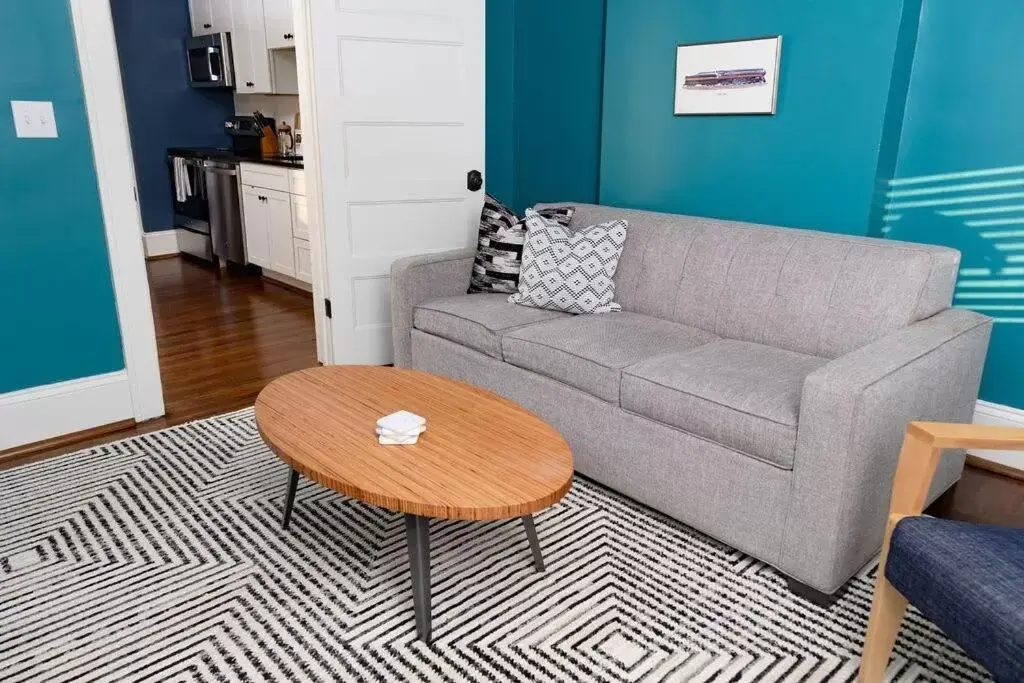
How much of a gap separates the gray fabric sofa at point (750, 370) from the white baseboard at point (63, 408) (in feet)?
3.94

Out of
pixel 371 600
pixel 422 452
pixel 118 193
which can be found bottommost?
pixel 371 600

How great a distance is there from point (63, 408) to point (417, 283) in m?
1.43

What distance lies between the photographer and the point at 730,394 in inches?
78.4

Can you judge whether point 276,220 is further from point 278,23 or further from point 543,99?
point 543,99

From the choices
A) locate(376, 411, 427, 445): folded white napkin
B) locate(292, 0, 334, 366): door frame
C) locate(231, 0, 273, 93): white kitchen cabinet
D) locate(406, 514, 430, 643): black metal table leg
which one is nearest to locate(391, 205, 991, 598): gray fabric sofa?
locate(292, 0, 334, 366): door frame

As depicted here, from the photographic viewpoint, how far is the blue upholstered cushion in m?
1.19

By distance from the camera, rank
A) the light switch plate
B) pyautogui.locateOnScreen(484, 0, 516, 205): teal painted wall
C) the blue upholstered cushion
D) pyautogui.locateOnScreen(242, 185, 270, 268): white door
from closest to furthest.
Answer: the blue upholstered cushion < the light switch plate < pyautogui.locateOnScreen(484, 0, 516, 205): teal painted wall < pyautogui.locateOnScreen(242, 185, 270, 268): white door

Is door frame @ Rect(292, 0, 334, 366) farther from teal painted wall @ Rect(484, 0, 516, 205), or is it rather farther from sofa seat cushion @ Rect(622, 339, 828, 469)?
sofa seat cushion @ Rect(622, 339, 828, 469)

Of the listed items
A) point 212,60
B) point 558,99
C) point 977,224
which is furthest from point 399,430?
point 212,60

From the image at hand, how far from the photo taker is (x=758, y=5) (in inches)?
110

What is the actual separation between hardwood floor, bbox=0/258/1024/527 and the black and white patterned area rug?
62 cm

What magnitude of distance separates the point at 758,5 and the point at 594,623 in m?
2.33

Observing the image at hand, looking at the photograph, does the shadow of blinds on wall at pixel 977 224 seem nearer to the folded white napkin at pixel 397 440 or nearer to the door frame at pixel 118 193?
the folded white napkin at pixel 397 440

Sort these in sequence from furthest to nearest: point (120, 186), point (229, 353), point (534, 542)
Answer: point (229, 353)
point (120, 186)
point (534, 542)
